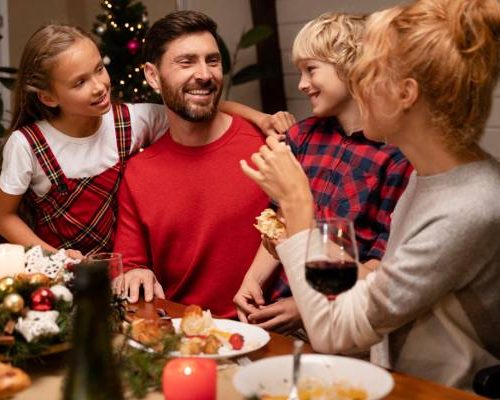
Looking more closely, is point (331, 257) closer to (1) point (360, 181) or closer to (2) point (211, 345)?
(2) point (211, 345)

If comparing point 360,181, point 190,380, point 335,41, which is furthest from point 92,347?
point 335,41

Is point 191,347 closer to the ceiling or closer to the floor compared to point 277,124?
closer to the floor

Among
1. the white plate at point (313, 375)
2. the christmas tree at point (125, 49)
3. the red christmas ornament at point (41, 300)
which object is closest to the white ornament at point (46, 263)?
the red christmas ornament at point (41, 300)

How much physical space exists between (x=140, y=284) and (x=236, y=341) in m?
0.71

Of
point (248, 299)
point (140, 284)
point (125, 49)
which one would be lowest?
point (248, 299)

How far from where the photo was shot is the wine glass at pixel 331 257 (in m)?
1.46

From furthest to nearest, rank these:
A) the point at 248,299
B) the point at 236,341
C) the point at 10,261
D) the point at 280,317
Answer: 1. the point at 248,299
2. the point at 280,317
3. the point at 10,261
4. the point at 236,341

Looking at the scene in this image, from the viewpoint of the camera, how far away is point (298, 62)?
2482 millimetres

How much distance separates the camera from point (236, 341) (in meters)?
1.69

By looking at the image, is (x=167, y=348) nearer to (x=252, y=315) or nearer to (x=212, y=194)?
(x=252, y=315)

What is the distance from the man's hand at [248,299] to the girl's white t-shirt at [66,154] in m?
0.66

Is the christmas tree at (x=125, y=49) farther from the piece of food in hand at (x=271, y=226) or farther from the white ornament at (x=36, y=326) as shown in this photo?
the white ornament at (x=36, y=326)

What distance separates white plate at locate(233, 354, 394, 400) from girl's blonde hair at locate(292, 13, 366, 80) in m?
1.10

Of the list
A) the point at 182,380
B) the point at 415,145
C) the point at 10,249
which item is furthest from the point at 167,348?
the point at 415,145
